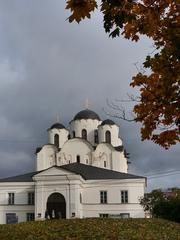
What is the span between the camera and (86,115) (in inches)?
2869

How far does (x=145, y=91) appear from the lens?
7.04m

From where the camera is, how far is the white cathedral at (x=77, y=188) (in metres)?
56.9

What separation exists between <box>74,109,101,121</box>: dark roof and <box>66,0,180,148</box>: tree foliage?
214ft

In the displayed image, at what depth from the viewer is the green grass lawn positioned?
16.8 meters

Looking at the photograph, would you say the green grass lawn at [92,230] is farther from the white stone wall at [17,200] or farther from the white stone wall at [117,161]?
the white stone wall at [117,161]

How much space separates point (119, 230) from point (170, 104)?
41.2 ft

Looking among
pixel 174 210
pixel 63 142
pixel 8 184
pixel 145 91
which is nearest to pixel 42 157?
pixel 63 142

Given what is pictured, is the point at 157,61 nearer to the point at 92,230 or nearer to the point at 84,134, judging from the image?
Result: the point at 92,230

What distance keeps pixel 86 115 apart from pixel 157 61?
6653 cm

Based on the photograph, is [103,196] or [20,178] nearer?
[103,196]

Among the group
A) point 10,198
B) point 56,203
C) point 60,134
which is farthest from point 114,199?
point 60,134

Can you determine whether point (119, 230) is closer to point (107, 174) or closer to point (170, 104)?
point (170, 104)

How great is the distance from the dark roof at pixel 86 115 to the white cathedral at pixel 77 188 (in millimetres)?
4024

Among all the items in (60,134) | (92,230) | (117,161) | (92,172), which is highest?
(60,134)
